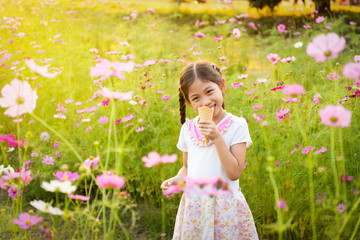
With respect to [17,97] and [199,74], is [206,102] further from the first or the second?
[17,97]

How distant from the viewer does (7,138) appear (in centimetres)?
116

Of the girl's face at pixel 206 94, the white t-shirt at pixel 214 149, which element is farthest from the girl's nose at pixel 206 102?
the white t-shirt at pixel 214 149

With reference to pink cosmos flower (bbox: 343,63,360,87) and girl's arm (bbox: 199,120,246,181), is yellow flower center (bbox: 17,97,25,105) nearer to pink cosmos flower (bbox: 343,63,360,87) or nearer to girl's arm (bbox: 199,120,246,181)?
girl's arm (bbox: 199,120,246,181)

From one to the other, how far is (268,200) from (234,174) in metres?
0.62

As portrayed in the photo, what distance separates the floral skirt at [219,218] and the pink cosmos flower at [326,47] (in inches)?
30.2

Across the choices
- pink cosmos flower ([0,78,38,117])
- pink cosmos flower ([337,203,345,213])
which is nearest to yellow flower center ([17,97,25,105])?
pink cosmos flower ([0,78,38,117])

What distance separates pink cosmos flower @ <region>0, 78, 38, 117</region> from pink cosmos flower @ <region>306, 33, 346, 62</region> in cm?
72

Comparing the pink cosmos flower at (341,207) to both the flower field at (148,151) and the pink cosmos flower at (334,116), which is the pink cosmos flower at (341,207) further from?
the pink cosmos flower at (334,116)

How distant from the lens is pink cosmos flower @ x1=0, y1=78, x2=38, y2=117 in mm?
991

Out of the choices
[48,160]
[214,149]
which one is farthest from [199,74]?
[48,160]

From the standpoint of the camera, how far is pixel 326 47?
2.93 ft

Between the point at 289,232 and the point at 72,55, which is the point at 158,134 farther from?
the point at 72,55

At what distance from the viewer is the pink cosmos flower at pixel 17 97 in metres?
0.99

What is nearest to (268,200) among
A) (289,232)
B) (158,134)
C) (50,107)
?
(289,232)
